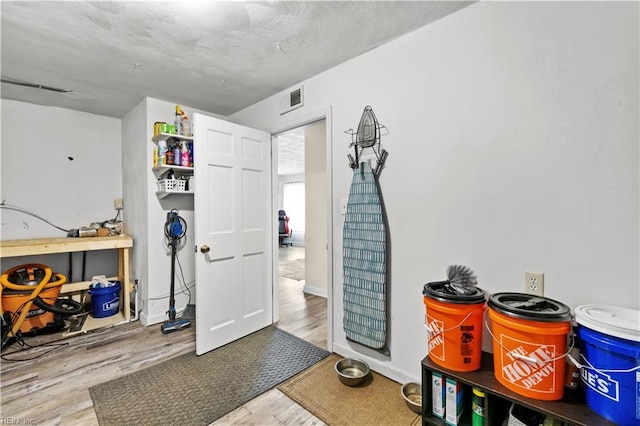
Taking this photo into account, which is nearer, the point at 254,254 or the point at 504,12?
the point at 504,12

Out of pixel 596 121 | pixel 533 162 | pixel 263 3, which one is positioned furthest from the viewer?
pixel 263 3

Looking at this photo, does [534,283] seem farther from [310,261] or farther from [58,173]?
[58,173]

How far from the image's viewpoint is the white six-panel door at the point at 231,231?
2.37 m

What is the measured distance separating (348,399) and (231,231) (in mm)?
1641

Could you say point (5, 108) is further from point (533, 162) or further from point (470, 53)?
point (533, 162)

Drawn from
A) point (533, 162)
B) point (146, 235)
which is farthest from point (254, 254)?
point (533, 162)

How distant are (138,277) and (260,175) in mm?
1860

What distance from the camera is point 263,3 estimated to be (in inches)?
60.8

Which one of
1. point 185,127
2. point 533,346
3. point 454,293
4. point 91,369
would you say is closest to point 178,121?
point 185,127

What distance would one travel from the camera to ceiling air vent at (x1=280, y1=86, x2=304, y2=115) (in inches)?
100

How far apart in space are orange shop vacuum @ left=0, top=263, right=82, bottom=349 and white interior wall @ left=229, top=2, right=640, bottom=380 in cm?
299

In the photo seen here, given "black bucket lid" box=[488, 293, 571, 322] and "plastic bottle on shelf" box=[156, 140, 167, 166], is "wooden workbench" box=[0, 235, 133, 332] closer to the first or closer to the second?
"plastic bottle on shelf" box=[156, 140, 167, 166]

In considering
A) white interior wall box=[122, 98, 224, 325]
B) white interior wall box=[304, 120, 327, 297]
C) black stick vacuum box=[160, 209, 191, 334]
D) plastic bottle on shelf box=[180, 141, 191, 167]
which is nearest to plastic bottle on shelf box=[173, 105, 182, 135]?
plastic bottle on shelf box=[180, 141, 191, 167]

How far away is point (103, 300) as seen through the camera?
301 cm
